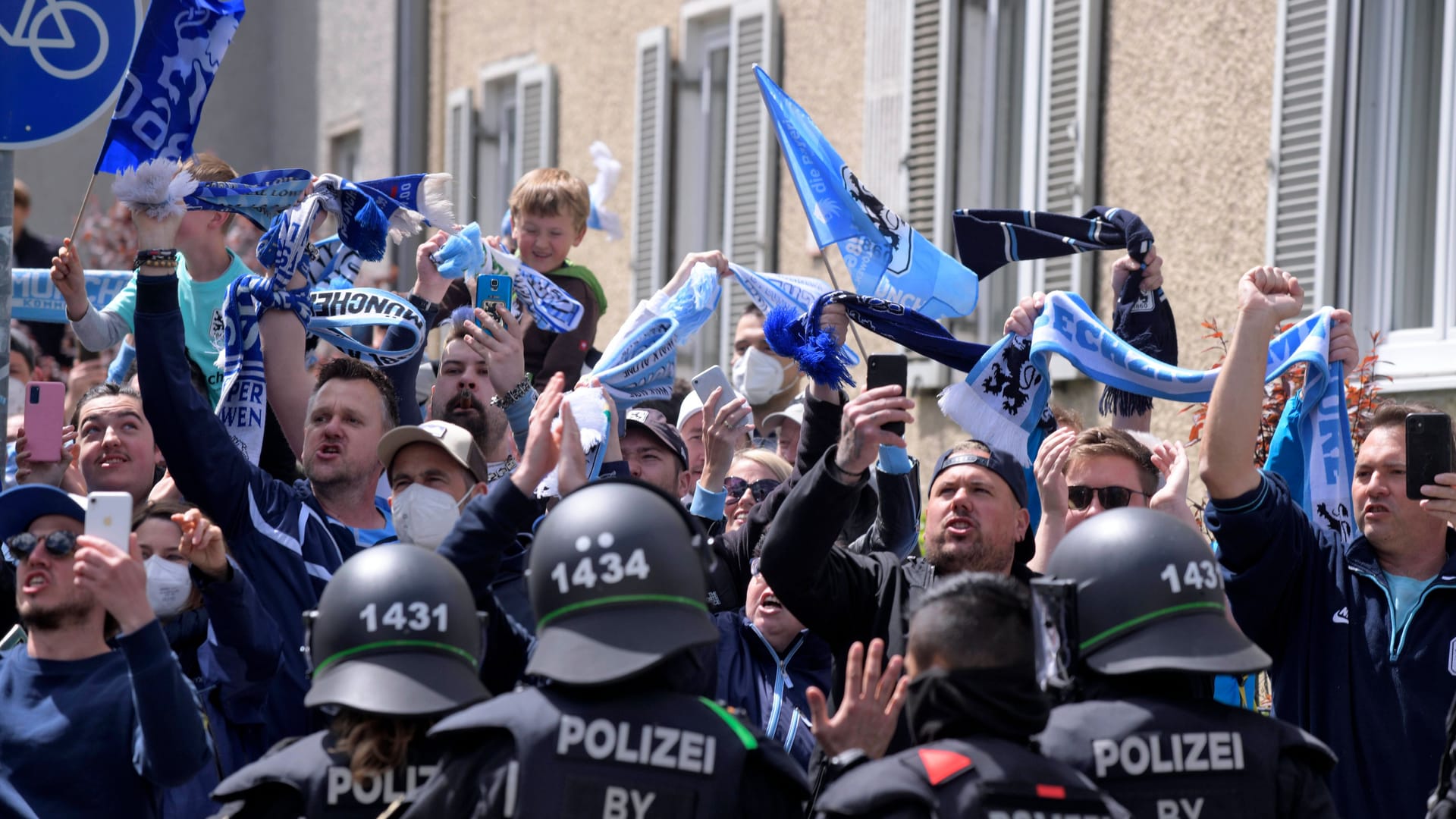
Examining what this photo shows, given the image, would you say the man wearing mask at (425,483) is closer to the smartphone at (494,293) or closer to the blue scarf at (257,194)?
the smartphone at (494,293)

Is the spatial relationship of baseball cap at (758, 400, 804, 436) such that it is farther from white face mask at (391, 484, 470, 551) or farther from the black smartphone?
white face mask at (391, 484, 470, 551)

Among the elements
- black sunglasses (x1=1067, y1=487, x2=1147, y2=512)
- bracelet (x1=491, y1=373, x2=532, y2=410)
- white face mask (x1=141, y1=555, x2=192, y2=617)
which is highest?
bracelet (x1=491, y1=373, x2=532, y2=410)

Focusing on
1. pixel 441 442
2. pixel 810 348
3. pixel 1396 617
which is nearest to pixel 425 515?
pixel 441 442

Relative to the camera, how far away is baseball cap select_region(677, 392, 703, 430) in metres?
7.31

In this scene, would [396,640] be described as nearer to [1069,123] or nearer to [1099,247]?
[1099,247]

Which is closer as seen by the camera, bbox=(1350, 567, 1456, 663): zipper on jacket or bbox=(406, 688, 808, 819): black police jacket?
bbox=(406, 688, 808, 819): black police jacket

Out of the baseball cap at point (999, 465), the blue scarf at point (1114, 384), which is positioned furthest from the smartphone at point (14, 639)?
the blue scarf at point (1114, 384)

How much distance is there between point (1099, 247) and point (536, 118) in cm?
988

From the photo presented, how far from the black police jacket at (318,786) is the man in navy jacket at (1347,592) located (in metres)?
2.32

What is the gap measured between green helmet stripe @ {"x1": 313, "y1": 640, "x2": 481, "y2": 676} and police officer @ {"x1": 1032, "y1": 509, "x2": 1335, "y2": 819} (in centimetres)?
123

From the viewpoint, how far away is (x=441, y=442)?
17.9 ft

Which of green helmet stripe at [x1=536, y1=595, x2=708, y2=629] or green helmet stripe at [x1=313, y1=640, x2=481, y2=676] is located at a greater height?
green helmet stripe at [x1=536, y1=595, x2=708, y2=629]

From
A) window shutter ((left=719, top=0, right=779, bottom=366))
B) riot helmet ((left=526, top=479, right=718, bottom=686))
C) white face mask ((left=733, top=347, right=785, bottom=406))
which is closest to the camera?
riot helmet ((left=526, top=479, right=718, bottom=686))

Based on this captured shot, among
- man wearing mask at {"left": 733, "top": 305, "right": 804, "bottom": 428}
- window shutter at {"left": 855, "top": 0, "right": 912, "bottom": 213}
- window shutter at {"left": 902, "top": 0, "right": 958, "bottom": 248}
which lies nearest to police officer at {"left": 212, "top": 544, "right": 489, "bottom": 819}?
man wearing mask at {"left": 733, "top": 305, "right": 804, "bottom": 428}
